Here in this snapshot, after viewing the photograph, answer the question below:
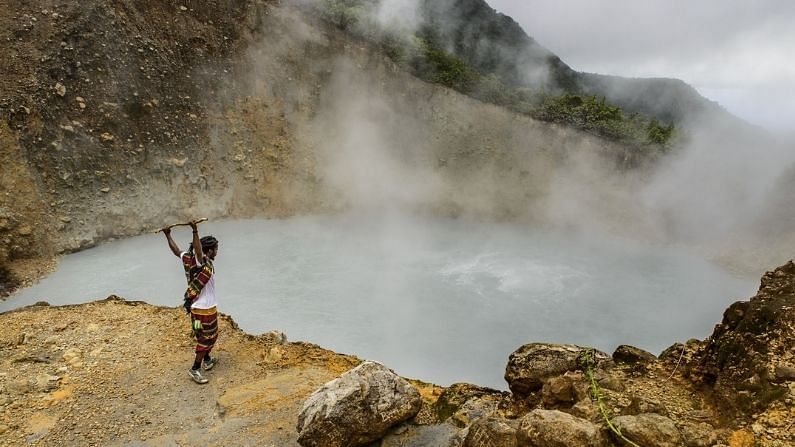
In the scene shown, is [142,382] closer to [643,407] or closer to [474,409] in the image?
[474,409]

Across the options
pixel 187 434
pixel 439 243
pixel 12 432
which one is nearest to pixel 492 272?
pixel 439 243

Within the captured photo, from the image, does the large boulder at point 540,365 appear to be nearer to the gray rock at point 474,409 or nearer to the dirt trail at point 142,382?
the gray rock at point 474,409

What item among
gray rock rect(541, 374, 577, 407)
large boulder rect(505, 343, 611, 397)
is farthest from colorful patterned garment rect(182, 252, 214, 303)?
gray rock rect(541, 374, 577, 407)

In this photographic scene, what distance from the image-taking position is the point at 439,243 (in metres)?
14.3

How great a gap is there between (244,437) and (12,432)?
2.08 meters

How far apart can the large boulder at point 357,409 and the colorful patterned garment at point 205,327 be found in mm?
1582

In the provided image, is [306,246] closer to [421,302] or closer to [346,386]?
[421,302]

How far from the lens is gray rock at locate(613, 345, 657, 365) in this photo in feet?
15.3

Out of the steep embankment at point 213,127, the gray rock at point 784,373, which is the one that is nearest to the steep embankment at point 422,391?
the gray rock at point 784,373

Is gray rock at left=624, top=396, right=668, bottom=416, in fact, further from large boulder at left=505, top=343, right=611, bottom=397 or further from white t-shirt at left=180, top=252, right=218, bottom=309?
white t-shirt at left=180, top=252, right=218, bottom=309

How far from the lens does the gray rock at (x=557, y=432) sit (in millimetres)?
3254

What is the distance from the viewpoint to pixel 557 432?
331 cm

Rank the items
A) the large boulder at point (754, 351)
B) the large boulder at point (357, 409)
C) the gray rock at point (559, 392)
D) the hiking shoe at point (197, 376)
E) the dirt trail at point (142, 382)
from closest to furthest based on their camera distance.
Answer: the large boulder at point (754, 351), the large boulder at point (357, 409), the gray rock at point (559, 392), the dirt trail at point (142, 382), the hiking shoe at point (197, 376)

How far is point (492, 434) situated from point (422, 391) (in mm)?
1931
